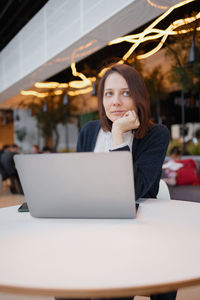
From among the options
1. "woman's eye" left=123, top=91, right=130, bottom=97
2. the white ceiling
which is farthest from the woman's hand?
the white ceiling

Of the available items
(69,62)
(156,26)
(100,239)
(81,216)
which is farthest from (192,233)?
(69,62)

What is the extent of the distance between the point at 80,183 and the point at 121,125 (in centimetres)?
57

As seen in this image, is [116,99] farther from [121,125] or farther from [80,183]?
[80,183]

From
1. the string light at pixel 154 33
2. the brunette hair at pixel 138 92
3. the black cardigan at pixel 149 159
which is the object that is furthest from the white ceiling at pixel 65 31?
the black cardigan at pixel 149 159

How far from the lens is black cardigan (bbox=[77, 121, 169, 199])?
1.35 m

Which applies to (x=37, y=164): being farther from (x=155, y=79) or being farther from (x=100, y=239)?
(x=155, y=79)

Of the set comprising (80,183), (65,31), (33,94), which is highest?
(65,31)

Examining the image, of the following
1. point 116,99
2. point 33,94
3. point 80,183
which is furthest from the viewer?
point 33,94

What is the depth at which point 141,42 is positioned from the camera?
625 centimetres

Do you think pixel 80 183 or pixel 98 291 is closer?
pixel 98 291

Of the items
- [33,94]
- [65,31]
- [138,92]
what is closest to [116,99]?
[138,92]

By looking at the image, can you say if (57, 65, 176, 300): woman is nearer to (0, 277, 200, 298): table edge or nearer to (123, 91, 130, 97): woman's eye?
(123, 91, 130, 97): woman's eye

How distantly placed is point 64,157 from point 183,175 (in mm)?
3916

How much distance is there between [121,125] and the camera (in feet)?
4.68
